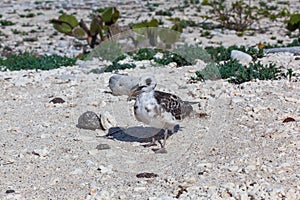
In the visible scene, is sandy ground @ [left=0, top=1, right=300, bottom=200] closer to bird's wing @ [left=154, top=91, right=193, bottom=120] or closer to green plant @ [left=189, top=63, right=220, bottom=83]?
green plant @ [left=189, top=63, right=220, bottom=83]

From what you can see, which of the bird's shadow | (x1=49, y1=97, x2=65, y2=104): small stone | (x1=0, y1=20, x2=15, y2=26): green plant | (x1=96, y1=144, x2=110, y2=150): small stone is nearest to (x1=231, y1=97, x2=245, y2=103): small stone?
the bird's shadow

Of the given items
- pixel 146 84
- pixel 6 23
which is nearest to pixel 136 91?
pixel 146 84

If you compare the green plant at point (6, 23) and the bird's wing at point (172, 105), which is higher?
the bird's wing at point (172, 105)

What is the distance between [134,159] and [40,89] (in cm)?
315

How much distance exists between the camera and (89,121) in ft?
20.4

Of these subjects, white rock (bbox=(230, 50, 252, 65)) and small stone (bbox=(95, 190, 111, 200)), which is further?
white rock (bbox=(230, 50, 252, 65))

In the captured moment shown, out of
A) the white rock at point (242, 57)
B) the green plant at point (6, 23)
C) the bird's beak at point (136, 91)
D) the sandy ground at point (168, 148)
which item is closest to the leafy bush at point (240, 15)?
the green plant at point (6, 23)

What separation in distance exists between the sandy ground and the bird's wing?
1.02 feet

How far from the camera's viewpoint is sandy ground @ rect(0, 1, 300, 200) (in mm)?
4664

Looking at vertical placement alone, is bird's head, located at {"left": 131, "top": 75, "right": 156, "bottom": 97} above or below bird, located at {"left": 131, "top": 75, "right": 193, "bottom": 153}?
above

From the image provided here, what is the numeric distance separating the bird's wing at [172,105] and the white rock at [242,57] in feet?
11.1

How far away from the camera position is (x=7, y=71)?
30.8 ft

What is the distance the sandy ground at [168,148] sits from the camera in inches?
184

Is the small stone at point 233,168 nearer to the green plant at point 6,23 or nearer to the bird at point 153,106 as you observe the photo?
the bird at point 153,106
